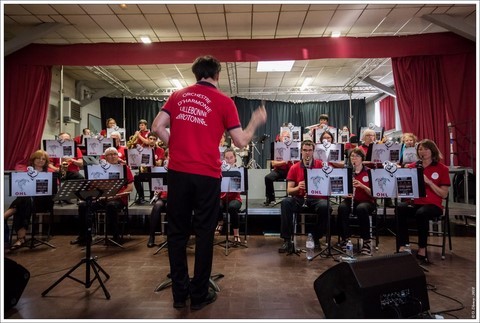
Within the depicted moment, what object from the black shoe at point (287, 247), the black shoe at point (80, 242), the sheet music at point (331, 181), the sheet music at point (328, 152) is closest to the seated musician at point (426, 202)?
the sheet music at point (331, 181)

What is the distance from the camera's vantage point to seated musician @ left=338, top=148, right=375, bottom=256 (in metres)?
4.03

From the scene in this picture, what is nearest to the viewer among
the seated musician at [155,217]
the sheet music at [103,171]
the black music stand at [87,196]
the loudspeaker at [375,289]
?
the loudspeaker at [375,289]

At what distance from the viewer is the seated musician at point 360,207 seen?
13.2 feet

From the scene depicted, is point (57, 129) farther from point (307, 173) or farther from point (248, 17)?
point (307, 173)

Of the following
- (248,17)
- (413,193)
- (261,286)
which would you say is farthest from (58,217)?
(413,193)

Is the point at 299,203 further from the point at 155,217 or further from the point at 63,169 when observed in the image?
the point at 63,169

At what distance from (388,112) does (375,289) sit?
36.3 feet

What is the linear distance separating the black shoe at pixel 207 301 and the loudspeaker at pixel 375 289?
829 mm

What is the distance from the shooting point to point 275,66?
30.4 ft

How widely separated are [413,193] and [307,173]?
112 centimetres

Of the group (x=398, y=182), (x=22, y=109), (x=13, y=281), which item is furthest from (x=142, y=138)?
(x=398, y=182)

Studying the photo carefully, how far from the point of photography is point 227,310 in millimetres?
2385

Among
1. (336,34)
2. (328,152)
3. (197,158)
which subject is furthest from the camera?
(336,34)

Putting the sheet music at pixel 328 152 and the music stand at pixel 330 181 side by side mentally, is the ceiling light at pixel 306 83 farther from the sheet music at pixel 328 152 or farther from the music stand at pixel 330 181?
the music stand at pixel 330 181
